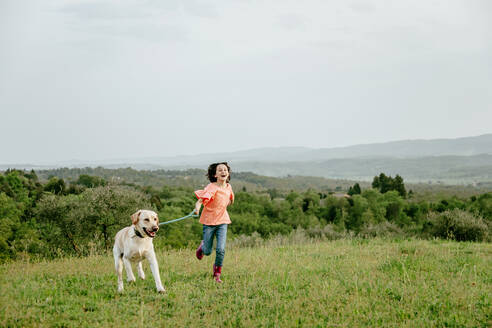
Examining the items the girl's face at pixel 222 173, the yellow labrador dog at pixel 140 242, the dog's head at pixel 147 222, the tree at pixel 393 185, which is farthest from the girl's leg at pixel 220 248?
the tree at pixel 393 185

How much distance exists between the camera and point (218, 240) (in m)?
7.49

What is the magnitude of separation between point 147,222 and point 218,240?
1.70 meters

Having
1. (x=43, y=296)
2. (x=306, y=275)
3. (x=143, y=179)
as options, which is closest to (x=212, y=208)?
(x=306, y=275)

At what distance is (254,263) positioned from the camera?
29.5 feet

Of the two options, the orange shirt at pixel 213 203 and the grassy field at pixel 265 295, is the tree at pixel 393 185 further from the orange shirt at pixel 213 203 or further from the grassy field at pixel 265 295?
the orange shirt at pixel 213 203

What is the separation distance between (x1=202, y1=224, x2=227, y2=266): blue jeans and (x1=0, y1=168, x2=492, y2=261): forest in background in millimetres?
6384

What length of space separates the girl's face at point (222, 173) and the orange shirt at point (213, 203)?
17cm

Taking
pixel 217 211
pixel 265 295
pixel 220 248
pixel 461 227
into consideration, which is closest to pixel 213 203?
pixel 217 211

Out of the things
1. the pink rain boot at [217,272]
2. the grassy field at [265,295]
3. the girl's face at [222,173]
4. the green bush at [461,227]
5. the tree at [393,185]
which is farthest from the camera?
the tree at [393,185]

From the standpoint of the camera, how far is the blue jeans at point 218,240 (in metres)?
7.41

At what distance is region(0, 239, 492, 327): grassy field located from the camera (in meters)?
5.32

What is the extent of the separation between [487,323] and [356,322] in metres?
1.73

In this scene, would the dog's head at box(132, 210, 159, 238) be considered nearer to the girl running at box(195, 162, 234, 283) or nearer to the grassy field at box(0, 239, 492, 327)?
the grassy field at box(0, 239, 492, 327)

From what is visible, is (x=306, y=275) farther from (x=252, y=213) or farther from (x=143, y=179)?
(x=143, y=179)
